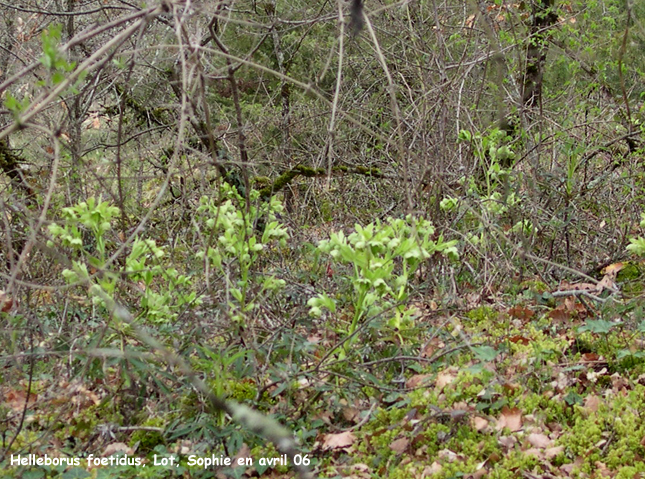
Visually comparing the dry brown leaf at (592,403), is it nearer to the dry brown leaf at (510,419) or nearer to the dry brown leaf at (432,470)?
the dry brown leaf at (510,419)

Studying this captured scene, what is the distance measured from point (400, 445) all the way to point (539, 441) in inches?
23.4

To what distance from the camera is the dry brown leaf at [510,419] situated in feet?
8.72

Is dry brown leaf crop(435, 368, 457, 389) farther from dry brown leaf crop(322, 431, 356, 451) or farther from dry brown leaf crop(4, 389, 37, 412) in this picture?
dry brown leaf crop(4, 389, 37, 412)

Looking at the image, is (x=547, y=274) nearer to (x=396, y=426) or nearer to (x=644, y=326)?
(x=644, y=326)

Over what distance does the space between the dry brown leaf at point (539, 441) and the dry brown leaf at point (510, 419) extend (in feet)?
0.32

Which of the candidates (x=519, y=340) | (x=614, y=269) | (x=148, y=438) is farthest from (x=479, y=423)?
(x=614, y=269)

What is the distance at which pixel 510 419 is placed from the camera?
2697 mm

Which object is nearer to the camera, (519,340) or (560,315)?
(519,340)

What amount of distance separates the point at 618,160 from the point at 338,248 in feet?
9.75

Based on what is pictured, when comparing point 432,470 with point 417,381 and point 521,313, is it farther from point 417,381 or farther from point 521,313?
point 521,313

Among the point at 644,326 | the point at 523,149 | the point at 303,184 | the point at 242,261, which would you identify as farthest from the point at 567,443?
the point at 303,184

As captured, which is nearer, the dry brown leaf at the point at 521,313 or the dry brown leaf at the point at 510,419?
the dry brown leaf at the point at 510,419

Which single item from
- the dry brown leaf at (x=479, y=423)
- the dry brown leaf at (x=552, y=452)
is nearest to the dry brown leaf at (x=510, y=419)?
the dry brown leaf at (x=479, y=423)

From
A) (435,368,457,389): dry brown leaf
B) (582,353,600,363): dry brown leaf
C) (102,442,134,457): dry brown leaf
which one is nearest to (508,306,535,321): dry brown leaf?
(582,353,600,363): dry brown leaf
